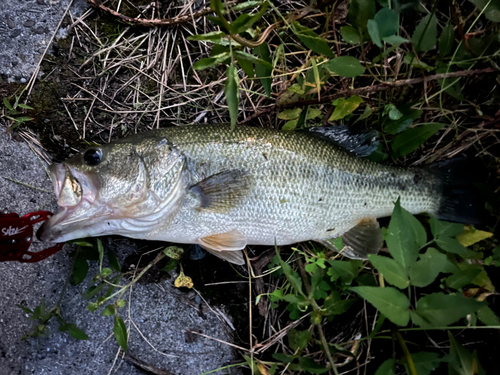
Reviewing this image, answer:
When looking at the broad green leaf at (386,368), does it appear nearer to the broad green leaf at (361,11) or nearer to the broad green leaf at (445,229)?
the broad green leaf at (445,229)

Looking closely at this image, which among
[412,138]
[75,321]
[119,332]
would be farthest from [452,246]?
[75,321]

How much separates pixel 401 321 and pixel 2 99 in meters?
2.94

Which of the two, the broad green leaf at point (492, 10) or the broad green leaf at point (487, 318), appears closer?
the broad green leaf at point (487, 318)

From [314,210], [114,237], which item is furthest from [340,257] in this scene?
[114,237]

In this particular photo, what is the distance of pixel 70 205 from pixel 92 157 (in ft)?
1.03

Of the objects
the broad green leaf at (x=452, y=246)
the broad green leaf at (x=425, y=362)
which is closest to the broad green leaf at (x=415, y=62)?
the broad green leaf at (x=452, y=246)

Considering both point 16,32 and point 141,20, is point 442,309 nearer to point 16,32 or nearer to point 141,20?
point 141,20

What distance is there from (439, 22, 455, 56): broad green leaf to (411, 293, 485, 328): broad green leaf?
1.49 meters

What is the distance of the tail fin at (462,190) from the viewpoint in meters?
2.29

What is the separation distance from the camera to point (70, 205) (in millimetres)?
1927

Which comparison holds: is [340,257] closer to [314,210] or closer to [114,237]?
[314,210]

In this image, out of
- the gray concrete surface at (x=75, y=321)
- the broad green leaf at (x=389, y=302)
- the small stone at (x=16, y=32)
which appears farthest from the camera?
the small stone at (x=16, y=32)

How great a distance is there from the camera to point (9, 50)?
8.13ft

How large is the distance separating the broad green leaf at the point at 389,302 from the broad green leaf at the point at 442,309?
51 millimetres
